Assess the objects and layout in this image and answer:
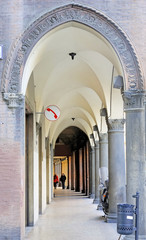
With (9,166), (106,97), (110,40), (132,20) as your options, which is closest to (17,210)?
(9,166)

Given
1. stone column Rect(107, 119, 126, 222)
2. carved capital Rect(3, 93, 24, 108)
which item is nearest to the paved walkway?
stone column Rect(107, 119, 126, 222)

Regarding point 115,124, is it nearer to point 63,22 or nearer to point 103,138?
point 103,138

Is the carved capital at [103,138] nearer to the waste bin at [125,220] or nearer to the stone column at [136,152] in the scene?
the stone column at [136,152]

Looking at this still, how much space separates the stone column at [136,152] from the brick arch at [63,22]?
1.04 ft

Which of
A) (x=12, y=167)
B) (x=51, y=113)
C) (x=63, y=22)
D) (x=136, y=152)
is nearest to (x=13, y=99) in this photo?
(x=12, y=167)

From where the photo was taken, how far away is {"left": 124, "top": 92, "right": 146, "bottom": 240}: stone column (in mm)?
8141

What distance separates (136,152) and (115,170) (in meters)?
4.00

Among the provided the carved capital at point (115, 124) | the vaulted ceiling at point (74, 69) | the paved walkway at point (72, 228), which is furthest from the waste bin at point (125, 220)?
the carved capital at point (115, 124)

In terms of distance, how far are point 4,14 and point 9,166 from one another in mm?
3030

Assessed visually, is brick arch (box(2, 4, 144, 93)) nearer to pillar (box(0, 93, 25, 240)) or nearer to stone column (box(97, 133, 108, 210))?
pillar (box(0, 93, 25, 240))

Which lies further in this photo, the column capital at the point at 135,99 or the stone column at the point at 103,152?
the stone column at the point at 103,152

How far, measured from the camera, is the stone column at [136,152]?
8141 millimetres

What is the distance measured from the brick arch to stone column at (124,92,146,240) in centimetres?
32

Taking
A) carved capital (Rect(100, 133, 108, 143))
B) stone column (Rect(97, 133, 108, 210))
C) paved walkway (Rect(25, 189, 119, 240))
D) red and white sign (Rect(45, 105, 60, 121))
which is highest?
red and white sign (Rect(45, 105, 60, 121))
